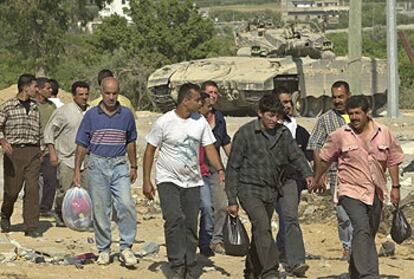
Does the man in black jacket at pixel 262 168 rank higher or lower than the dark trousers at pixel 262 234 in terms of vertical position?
higher

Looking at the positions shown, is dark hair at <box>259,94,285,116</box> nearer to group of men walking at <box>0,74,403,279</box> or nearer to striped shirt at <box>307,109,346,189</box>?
group of men walking at <box>0,74,403,279</box>

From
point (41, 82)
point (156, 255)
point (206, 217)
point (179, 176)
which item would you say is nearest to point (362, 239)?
point (179, 176)

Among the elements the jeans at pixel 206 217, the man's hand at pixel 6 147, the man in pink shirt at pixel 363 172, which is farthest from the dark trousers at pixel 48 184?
the man in pink shirt at pixel 363 172

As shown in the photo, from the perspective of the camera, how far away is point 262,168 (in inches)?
358

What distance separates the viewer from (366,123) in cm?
887

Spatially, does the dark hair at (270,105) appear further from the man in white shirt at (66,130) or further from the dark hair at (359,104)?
the man in white shirt at (66,130)

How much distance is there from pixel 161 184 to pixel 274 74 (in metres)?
17.4

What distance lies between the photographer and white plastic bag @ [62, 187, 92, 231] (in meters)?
10.2

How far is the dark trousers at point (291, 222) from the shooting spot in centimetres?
952

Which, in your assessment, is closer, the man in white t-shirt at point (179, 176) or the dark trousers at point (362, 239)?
the dark trousers at point (362, 239)

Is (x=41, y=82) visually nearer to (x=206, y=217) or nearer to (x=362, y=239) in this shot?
(x=206, y=217)

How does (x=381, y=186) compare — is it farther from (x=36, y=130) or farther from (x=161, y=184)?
(x=36, y=130)

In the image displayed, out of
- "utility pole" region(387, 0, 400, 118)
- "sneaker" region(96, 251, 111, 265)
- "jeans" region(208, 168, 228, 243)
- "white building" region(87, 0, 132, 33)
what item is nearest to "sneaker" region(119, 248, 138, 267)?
"sneaker" region(96, 251, 111, 265)

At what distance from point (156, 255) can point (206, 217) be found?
2.25 feet
